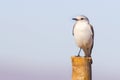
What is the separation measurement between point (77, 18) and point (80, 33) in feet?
2.83

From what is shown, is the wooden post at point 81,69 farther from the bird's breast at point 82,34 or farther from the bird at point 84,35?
the bird's breast at point 82,34

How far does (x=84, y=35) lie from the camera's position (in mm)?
12406

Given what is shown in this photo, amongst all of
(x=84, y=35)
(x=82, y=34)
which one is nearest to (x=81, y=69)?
(x=82, y=34)

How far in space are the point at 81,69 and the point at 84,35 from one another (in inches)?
169

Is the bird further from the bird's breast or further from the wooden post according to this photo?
the wooden post

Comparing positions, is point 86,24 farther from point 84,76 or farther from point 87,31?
point 84,76

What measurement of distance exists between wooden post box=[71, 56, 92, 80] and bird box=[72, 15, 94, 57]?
3.61 meters

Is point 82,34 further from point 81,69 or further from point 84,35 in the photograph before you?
point 81,69

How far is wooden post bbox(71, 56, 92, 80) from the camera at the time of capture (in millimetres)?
8133

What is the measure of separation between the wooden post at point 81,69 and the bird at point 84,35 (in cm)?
361

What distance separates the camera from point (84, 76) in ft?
26.7

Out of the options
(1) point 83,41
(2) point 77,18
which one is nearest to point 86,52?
(1) point 83,41

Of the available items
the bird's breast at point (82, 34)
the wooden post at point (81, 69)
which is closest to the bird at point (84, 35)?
the bird's breast at point (82, 34)

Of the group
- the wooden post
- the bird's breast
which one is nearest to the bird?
the bird's breast
